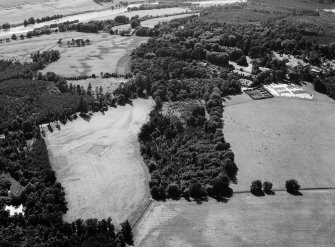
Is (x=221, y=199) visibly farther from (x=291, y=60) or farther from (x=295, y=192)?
(x=291, y=60)

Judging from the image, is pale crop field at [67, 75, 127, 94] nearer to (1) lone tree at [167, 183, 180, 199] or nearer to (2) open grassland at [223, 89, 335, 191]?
(2) open grassland at [223, 89, 335, 191]

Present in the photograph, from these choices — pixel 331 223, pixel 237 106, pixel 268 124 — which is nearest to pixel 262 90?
pixel 237 106

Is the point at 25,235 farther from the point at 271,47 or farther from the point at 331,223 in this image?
the point at 271,47

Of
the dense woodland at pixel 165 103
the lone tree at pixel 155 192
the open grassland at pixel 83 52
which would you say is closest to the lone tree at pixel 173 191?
the dense woodland at pixel 165 103

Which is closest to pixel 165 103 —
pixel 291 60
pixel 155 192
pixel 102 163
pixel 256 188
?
pixel 102 163

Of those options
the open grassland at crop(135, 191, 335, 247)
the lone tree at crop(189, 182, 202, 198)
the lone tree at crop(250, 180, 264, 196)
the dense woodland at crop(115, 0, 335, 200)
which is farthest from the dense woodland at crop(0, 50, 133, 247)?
the lone tree at crop(250, 180, 264, 196)

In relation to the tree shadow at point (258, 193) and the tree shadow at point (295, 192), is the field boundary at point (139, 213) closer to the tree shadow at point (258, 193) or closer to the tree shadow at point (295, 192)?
the tree shadow at point (258, 193)
